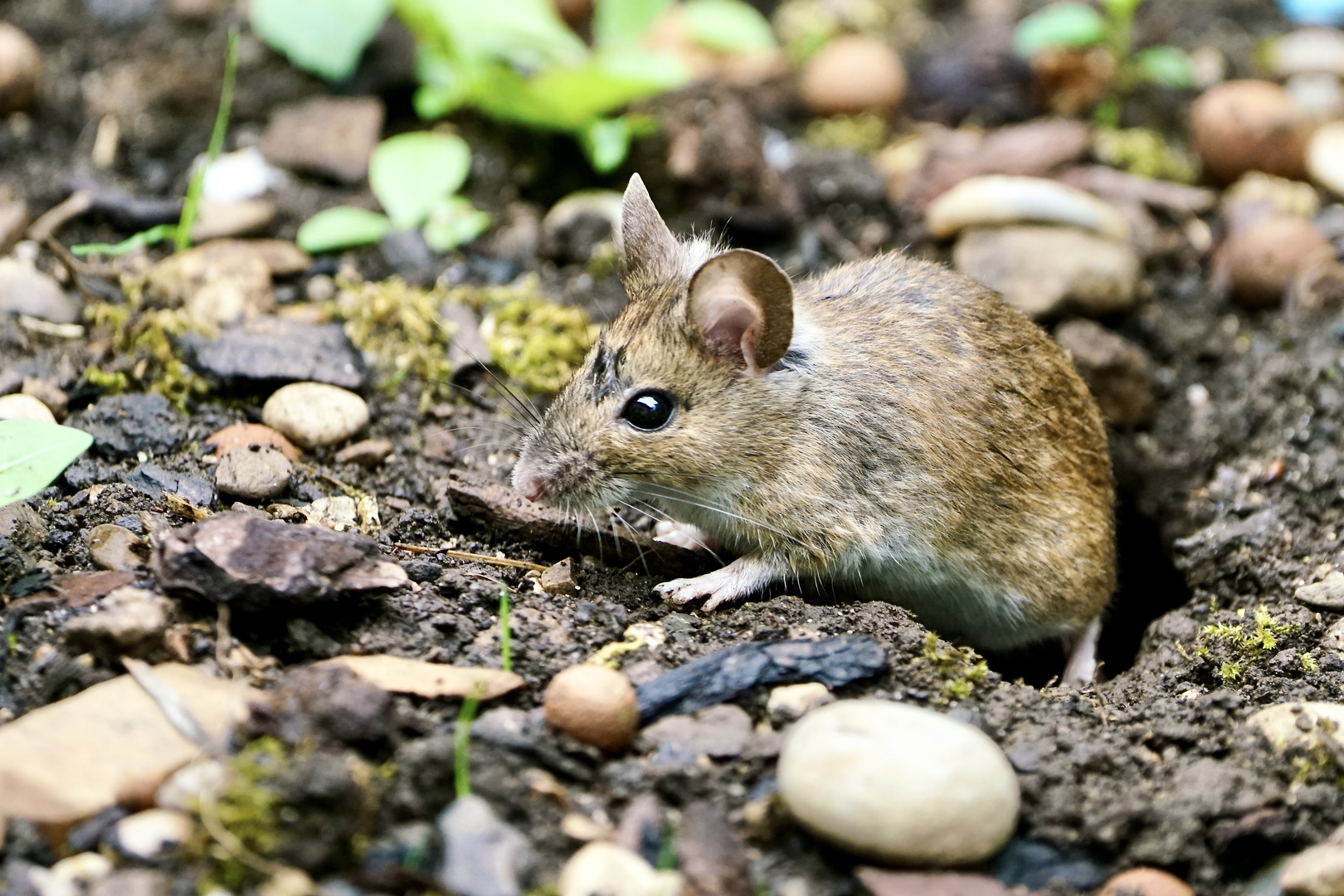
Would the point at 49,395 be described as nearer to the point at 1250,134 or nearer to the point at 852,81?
the point at 852,81

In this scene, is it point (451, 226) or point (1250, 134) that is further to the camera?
point (1250, 134)

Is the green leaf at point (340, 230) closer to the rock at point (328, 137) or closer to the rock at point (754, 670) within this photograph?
the rock at point (328, 137)

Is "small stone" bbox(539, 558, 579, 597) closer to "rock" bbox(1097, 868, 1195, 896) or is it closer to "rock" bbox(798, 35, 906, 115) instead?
"rock" bbox(1097, 868, 1195, 896)

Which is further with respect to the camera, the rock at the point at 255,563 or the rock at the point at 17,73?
the rock at the point at 17,73

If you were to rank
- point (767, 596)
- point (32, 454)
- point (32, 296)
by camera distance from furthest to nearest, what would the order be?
A: point (32, 296) → point (767, 596) → point (32, 454)

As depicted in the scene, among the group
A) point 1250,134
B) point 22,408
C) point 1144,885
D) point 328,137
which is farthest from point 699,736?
point 1250,134

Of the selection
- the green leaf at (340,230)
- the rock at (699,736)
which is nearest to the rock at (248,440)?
the green leaf at (340,230)

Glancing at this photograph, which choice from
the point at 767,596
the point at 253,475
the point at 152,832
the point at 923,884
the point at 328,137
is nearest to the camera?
the point at 152,832
